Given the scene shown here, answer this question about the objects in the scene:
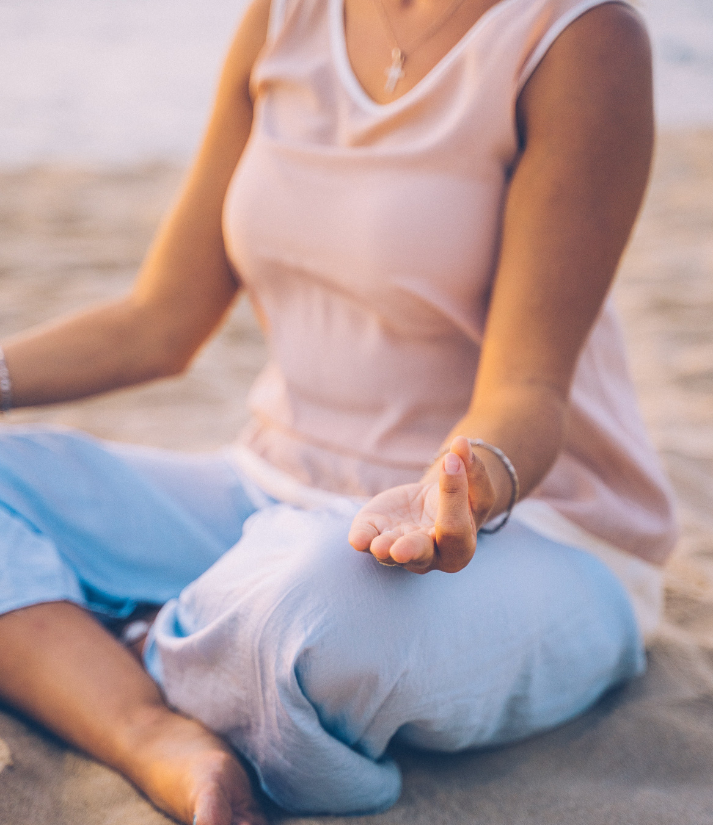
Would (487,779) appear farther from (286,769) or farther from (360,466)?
(360,466)

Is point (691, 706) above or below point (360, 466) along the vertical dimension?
below

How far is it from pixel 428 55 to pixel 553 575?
63 centimetres

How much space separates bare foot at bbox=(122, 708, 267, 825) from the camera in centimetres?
70

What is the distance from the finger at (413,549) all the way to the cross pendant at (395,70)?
0.60m

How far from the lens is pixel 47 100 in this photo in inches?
295

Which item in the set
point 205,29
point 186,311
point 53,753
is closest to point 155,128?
point 205,29

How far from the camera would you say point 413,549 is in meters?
0.60

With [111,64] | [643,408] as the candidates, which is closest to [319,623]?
[643,408]

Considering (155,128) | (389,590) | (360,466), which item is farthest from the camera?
(155,128)

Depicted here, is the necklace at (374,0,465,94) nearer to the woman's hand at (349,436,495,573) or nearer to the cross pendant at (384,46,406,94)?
the cross pendant at (384,46,406,94)

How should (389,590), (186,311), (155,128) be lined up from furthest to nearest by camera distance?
(155,128) → (186,311) → (389,590)

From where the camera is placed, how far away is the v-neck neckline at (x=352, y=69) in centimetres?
89

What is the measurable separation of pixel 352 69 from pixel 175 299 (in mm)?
426

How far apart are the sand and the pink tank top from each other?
24 centimetres
